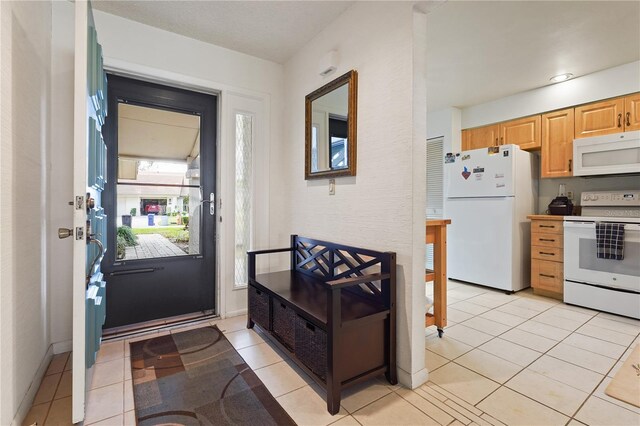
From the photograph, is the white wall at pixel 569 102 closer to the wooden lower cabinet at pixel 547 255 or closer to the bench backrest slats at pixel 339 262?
the wooden lower cabinet at pixel 547 255

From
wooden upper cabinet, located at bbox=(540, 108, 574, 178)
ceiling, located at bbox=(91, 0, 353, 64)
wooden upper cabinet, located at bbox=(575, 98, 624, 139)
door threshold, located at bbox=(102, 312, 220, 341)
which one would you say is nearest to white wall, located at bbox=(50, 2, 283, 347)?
ceiling, located at bbox=(91, 0, 353, 64)

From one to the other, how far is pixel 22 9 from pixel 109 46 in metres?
0.93

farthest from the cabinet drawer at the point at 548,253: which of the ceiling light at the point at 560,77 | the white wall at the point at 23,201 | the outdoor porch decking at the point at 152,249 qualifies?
the white wall at the point at 23,201

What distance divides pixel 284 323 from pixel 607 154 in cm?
382

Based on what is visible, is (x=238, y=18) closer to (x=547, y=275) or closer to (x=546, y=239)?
(x=546, y=239)

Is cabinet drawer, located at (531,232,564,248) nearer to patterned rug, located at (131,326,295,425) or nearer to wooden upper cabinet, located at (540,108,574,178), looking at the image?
wooden upper cabinet, located at (540,108,574,178)

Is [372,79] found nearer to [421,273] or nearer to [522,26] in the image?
[421,273]

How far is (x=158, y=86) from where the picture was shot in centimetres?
270

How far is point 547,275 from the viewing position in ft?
11.8

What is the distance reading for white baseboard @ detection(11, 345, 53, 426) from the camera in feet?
4.75

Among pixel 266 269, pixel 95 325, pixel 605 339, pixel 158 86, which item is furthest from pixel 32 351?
pixel 605 339

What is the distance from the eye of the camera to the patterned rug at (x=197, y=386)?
155 centimetres

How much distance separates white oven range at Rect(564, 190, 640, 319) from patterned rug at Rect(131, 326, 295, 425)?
3395 mm

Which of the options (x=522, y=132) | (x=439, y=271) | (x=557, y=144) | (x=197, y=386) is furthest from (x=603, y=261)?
(x=197, y=386)
